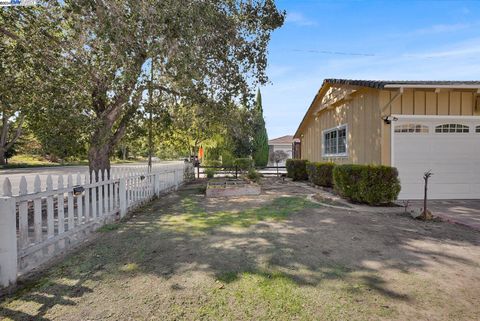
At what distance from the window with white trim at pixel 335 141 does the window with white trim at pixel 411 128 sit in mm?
2659

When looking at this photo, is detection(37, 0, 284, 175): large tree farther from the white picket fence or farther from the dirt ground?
the dirt ground

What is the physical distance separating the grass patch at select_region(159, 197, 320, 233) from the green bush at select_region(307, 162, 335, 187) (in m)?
3.48

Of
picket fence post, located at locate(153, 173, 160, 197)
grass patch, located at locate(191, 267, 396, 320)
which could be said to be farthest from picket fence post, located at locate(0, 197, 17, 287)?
picket fence post, located at locate(153, 173, 160, 197)

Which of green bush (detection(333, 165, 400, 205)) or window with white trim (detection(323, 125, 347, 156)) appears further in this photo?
window with white trim (detection(323, 125, 347, 156))

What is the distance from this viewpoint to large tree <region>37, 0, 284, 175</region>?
6.82 m

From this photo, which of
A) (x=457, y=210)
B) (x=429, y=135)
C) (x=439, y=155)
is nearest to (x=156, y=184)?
(x=457, y=210)

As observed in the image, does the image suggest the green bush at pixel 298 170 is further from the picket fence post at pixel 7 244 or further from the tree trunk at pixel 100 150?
the picket fence post at pixel 7 244

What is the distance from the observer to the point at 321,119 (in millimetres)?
14461

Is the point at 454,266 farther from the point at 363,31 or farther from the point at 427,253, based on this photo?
the point at 363,31

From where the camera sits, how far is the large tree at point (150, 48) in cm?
682

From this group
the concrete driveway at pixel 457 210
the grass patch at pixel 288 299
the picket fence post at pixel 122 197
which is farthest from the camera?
the picket fence post at pixel 122 197

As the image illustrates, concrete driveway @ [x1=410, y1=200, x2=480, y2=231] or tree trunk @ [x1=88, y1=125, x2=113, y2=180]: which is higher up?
tree trunk @ [x1=88, y1=125, x2=113, y2=180]

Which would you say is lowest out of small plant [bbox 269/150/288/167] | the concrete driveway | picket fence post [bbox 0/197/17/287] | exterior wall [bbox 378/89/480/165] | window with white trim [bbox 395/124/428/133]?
the concrete driveway

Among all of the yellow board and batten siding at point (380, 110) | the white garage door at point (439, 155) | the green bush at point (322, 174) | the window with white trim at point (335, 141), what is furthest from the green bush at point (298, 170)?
the white garage door at point (439, 155)
